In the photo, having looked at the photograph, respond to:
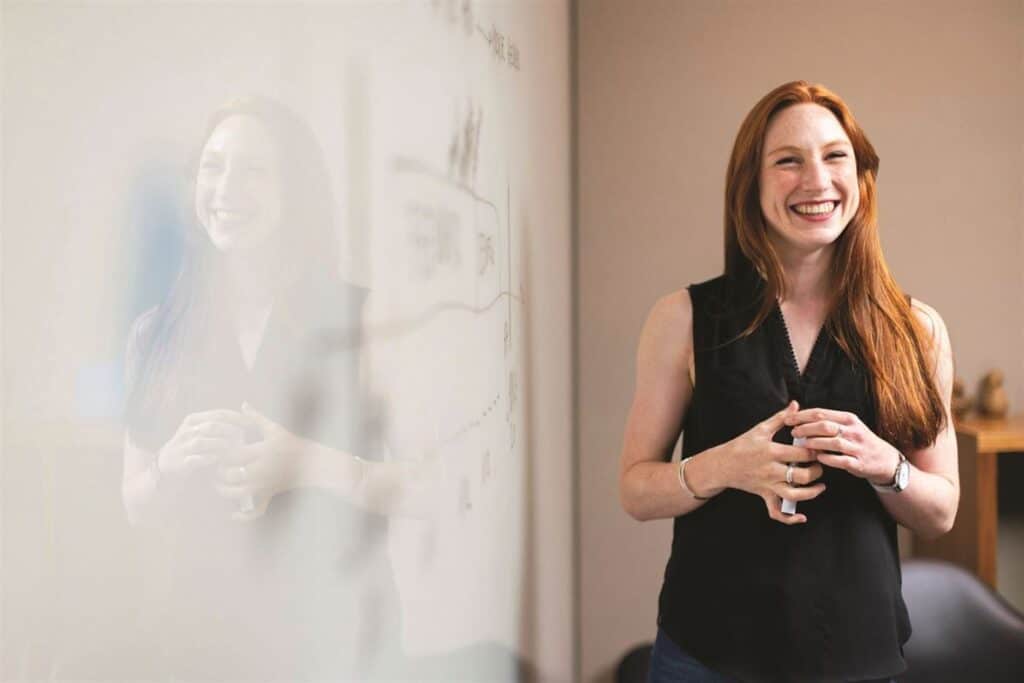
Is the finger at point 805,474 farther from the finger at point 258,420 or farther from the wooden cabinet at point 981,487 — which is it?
the wooden cabinet at point 981,487

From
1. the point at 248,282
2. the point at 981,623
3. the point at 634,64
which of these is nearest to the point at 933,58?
the point at 634,64

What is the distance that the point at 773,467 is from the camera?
125 centimetres

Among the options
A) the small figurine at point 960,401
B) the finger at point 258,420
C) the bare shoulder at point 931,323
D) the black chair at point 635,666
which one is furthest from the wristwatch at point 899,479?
the small figurine at point 960,401

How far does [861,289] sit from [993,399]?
5.58 ft

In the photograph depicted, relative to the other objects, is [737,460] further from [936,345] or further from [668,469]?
[936,345]

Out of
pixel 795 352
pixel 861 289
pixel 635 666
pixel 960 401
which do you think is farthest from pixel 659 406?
pixel 960 401

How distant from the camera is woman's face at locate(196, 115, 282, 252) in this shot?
339 mm

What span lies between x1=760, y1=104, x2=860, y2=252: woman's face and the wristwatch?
34 cm

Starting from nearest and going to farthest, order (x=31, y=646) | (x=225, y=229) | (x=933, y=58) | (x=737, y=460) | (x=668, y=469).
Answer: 1. (x=31, y=646)
2. (x=225, y=229)
3. (x=737, y=460)
4. (x=668, y=469)
5. (x=933, y=58)

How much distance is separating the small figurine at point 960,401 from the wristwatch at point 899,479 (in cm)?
156

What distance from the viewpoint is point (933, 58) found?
9.27 feet

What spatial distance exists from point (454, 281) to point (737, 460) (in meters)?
0.62

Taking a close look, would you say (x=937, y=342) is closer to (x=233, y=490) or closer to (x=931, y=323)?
(x=931, y=323)

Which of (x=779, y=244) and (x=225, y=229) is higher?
(x=779, y=244)
